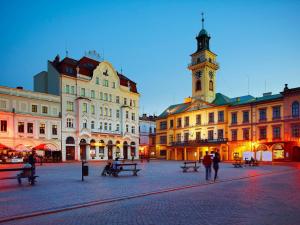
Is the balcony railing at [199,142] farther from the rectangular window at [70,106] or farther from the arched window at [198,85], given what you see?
the rectangular window at [70,106]

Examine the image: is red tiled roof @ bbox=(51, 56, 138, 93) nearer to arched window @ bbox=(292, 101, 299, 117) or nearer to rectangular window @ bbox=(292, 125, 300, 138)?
arched window @ bbox=(292, 101, 299, 117)

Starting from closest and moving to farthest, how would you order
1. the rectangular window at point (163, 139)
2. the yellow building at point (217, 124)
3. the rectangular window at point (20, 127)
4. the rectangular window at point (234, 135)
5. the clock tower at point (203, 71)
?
1. the rectangular window at point (20, 127)
2. the yellow building at point (217, 124)
3. the rectangular window at point (234, 135)
4. the clock tower at point (203, 71)
5. the rectangular window at point (163, 139)

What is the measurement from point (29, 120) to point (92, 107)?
13.1 meters

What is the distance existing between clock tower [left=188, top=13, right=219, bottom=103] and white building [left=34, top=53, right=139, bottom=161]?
14933 mm

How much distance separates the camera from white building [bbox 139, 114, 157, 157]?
254 feet

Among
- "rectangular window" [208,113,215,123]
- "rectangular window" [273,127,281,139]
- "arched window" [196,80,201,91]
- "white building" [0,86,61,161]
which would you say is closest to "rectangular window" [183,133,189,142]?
"rectangular window" [208,113,215,123]

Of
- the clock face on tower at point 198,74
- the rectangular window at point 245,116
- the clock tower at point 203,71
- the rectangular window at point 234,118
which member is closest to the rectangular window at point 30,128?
the clock tower at point 203,71

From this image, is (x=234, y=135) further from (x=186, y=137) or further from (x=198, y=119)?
(x=186, y=137)

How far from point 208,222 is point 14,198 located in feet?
25.4

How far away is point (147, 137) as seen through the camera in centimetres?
8431

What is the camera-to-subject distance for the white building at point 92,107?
2074 inches

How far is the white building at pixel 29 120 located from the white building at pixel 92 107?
184 centimetres

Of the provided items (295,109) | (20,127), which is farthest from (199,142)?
(20,127)

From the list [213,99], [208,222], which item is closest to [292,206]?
[208,222]
